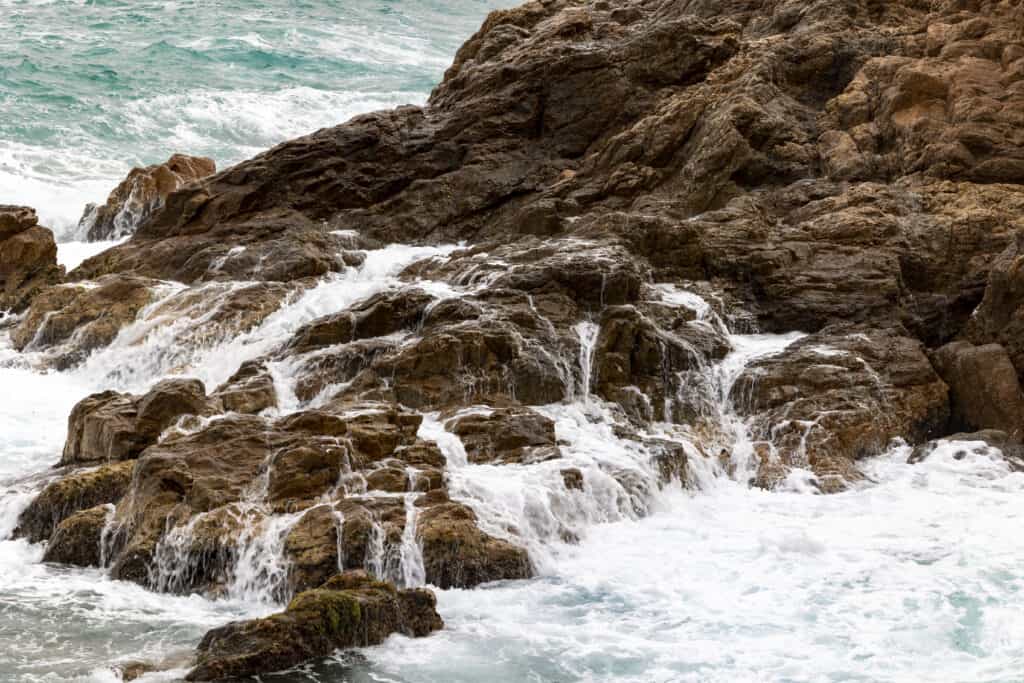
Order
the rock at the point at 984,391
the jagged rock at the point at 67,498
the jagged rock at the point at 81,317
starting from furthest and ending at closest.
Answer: the jagged rock at the point at 81,317 < the rock at the point at 984,391 < the jagged rock at the point at 67,498

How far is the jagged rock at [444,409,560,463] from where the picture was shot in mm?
12766

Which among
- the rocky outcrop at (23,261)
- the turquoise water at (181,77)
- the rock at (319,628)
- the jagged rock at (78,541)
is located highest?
the turquoise water at (181,77)

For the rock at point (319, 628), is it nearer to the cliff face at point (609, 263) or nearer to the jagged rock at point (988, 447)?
the cliff face at point (609, 263)

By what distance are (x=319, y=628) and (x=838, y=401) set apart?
6.53 m

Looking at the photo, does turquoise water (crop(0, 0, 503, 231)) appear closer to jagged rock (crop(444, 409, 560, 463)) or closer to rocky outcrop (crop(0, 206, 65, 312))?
rocky outcrop (crop(0, 206, 65, 312))

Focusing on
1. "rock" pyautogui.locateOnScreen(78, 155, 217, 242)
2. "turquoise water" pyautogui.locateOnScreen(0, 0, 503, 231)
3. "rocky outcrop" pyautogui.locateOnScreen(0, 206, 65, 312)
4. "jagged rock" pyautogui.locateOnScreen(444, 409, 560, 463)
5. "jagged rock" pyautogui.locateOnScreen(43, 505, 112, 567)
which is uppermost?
"turquoise water" pyautogui.locateOnScreen(0, 0, 503, 231)

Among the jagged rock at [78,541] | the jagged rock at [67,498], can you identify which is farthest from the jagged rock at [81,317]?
the jagged rock at [78,541]

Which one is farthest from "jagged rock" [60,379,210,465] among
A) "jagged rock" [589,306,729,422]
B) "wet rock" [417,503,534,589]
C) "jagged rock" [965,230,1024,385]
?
"jagged rock" [965,230,1024,385]

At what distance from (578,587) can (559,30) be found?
12.6 m

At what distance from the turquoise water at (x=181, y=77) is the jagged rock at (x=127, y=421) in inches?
550

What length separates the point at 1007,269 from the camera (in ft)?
46.6

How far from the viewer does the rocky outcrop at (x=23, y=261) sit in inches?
789

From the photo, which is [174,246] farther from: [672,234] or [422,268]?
[672,234]

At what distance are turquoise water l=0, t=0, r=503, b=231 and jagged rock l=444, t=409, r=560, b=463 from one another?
15899 millimetres
